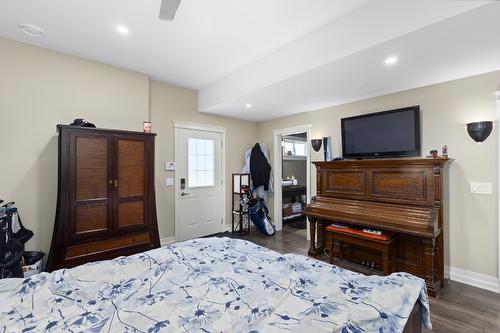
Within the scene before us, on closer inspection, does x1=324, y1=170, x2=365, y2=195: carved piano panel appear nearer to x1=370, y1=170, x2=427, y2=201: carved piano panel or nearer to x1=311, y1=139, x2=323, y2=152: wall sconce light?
x1=370, y1=170, x2=427, y2=201: carved piano panel

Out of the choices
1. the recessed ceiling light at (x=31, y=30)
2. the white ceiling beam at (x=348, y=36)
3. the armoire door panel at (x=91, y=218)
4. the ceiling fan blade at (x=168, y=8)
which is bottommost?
the armoire door panel at (x=91, y=218)

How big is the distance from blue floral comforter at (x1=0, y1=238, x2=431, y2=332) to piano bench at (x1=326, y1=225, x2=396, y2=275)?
132 centimetres

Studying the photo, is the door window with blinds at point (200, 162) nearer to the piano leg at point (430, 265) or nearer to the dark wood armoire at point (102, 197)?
the dark wood armoire at point (102, 197)

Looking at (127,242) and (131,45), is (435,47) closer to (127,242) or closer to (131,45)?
(131,45)

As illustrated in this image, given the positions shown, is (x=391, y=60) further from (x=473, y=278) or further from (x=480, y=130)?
(x=473, y=278)

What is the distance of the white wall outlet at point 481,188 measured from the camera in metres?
2.53

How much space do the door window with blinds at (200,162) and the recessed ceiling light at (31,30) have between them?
228 centimetres

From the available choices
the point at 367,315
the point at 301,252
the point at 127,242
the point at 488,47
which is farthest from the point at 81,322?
the point at 488,47

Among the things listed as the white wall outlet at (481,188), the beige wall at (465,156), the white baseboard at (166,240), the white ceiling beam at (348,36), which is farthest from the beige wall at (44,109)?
the white wall outlet at (481,188)

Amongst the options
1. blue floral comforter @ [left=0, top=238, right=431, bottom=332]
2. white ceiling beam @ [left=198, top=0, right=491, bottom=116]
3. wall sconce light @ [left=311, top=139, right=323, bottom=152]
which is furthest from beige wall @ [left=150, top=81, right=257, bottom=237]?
blue floral comforter @ [left=0, top=238, right=431, bottom=332]

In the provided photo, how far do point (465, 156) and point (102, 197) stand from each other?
13.9 ft

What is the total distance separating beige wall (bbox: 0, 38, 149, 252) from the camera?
2.63 meters

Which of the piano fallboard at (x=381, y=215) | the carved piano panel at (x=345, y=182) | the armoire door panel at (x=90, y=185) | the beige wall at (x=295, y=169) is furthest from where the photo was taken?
the beige wall at (x=295, y=169)

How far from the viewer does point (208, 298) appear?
48.0 inches
